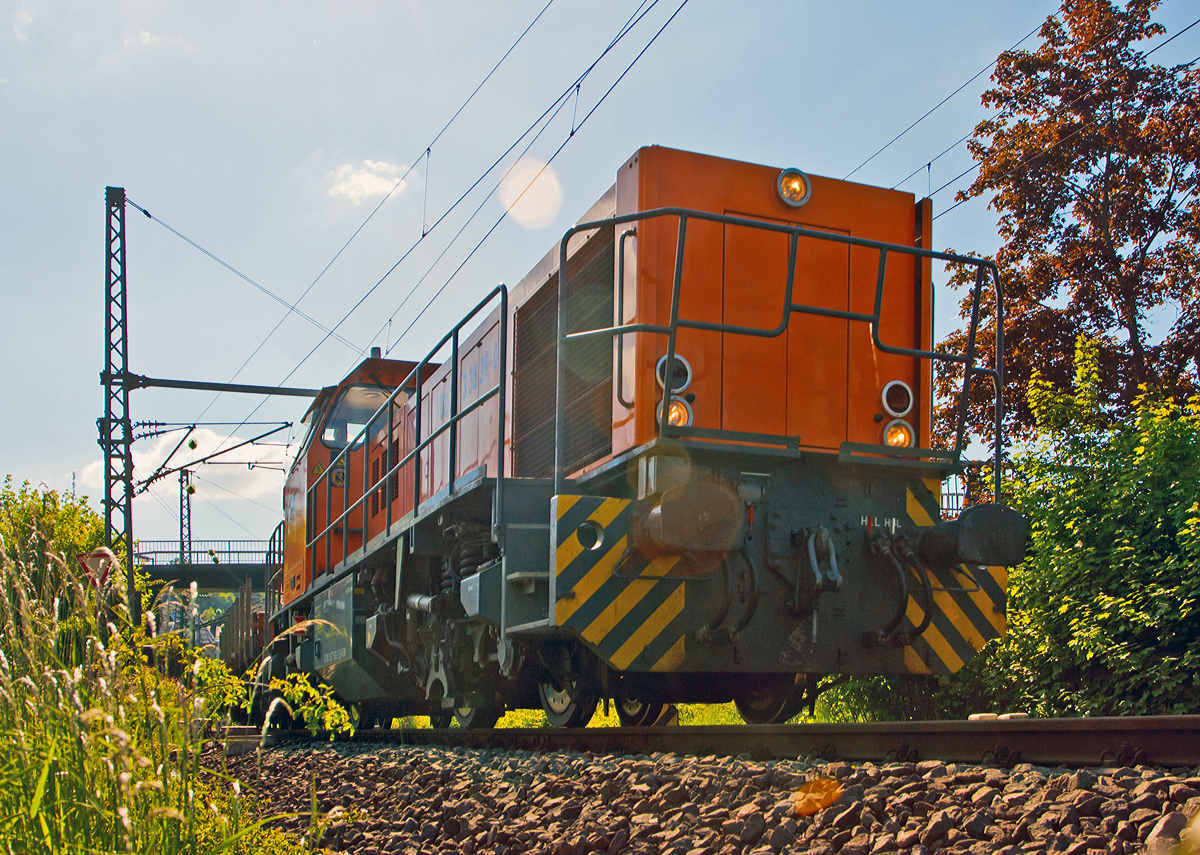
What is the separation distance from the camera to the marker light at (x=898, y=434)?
18.8 ft

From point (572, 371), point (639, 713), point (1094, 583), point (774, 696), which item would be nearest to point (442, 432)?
point (572, 371)

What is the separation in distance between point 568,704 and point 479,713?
1348mm

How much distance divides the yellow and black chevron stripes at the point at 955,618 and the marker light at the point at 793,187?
1.83m

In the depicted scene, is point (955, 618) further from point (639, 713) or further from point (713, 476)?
point (639, 713)

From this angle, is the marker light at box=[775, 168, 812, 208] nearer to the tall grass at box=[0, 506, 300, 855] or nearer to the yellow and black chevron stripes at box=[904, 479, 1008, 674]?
the yellow and black chevron stripes at box=[904, 479, 1008, 674]

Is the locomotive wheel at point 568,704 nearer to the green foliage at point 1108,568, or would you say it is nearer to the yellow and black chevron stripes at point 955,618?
the yellow and black chevron stripes at point 955,618

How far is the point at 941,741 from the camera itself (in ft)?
11.4

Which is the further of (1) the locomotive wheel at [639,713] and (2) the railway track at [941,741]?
(1) the locomotive wheel at [639,713]

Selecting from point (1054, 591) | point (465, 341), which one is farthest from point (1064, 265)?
point (465, 341)

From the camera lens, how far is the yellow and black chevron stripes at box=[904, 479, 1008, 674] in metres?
5.17

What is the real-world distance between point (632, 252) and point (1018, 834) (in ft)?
11.9

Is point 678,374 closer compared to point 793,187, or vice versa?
point 678,374

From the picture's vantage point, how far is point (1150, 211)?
45.1ft

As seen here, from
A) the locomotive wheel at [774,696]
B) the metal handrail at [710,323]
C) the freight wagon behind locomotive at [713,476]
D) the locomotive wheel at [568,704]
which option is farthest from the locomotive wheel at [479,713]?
the metal handrail at [710,323]
